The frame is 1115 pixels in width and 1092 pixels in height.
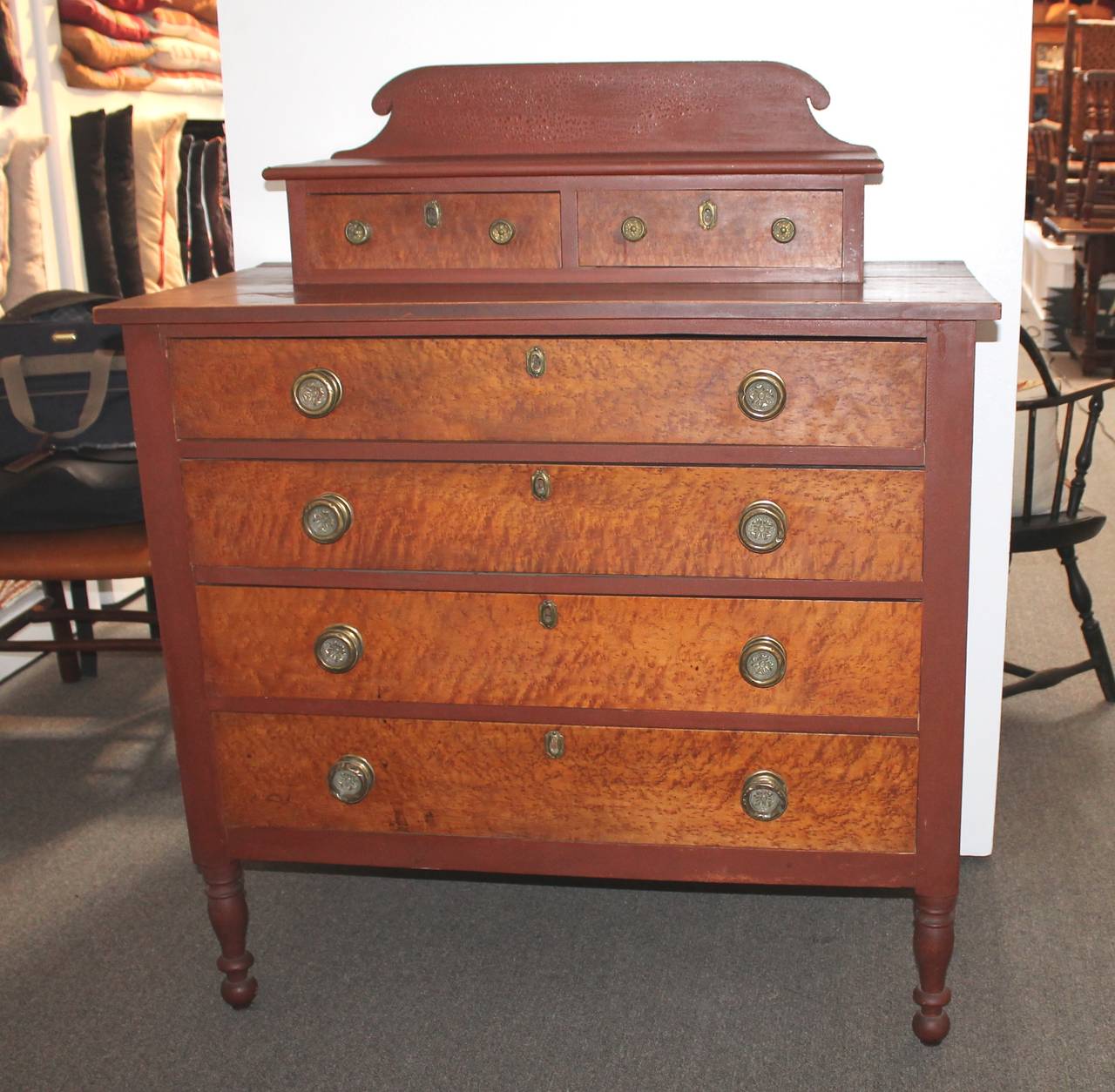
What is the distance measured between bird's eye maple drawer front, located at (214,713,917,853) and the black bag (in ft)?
3.47

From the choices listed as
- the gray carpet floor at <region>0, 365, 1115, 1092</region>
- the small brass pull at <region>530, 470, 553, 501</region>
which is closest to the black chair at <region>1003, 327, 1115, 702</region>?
the gray carpet floor at <region>0, 365, 1115, 1092</region>

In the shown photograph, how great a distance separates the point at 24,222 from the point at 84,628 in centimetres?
118

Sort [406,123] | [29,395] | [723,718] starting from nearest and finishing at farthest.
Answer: [723,718]
[406,123]
[29,395]

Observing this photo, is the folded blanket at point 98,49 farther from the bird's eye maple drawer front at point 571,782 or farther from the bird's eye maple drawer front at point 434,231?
the bird's eye maple drawer front at point 571,782

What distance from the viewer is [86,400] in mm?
3092

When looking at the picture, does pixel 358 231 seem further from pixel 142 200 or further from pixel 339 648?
pixel 142 200

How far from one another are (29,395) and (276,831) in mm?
1352

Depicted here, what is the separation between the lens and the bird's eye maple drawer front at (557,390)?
1943 millimetres

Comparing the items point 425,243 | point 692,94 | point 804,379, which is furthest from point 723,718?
point 692,94

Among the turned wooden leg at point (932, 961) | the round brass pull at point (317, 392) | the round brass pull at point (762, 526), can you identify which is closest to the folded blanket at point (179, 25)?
the round brass pull at point (317, 392)

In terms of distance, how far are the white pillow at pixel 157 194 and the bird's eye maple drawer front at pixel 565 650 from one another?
2.59 m

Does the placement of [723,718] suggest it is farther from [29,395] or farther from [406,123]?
[29,395]

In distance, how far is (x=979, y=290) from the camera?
6.53 ft

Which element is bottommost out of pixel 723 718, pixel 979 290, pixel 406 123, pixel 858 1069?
pixel 858 1069
